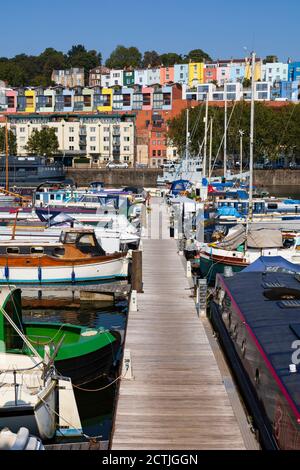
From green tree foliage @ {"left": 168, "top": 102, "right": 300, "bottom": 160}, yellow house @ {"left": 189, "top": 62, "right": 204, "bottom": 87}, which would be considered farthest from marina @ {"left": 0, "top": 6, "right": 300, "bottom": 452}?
yellow house @ {"left": 189, "top": 62, "right": 204, "bottom": 87}

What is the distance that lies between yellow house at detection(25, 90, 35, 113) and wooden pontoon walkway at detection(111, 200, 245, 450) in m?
124

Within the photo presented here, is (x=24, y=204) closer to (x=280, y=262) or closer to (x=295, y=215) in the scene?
(x=295, y=215)

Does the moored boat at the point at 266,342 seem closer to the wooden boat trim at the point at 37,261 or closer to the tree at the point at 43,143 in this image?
the wooden boat trim at the point at 37,261

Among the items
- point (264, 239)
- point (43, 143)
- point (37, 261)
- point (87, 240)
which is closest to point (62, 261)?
point (37, 261)

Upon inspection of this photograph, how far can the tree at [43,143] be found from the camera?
123750 mm

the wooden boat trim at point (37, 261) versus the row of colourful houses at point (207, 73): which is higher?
the row of colourful houses at point (207, 73)

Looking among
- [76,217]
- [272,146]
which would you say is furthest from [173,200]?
[272,146]

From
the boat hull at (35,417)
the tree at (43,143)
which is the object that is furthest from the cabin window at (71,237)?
the tree at (43,143)

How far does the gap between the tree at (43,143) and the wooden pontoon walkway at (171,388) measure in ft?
335

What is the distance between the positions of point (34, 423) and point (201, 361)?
4.73m

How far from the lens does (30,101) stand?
144375mm

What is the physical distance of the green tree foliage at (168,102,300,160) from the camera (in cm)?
11388

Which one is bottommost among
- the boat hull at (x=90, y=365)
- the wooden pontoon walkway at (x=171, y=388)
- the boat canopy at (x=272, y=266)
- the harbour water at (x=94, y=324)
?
the harbour water at (x=94, y=324)

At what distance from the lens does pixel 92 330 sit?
20516mm
